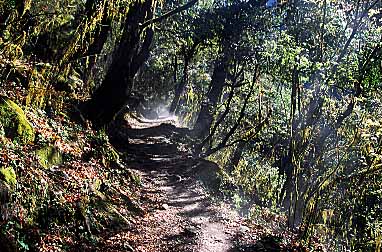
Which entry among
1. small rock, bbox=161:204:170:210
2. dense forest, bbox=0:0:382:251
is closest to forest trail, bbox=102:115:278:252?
small rock, bbox=161:204:170:210

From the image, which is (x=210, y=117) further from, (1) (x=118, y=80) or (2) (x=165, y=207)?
(2) (x=165, y=207)

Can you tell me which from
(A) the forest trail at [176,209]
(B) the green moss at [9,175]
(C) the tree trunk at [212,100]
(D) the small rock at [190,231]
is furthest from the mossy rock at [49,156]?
(C) the tree trunk at [212,100]

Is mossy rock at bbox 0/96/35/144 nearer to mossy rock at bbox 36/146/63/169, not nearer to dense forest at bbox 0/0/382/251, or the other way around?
dense forest at bbox 0/0/382/251

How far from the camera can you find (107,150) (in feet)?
39.1

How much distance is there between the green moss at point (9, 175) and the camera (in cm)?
526

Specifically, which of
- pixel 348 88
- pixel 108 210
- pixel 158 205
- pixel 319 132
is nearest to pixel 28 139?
pixel 108 210

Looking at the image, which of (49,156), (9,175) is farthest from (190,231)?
(9,175)

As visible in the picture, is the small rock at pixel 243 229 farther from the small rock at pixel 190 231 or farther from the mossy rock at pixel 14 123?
the mossy rock at pixel 14 123

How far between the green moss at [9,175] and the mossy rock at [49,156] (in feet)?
5.12

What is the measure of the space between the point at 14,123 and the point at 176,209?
547 cm

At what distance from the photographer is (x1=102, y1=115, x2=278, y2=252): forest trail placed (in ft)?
26.6

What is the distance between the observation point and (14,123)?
6914 millimetres

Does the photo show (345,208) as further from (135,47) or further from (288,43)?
(135,47)

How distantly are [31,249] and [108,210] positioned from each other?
293 centimetres
